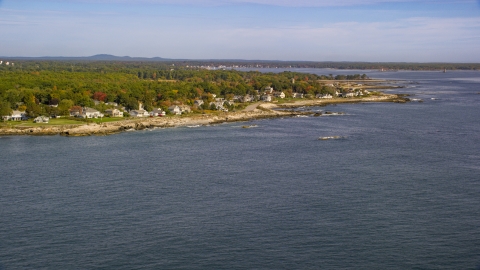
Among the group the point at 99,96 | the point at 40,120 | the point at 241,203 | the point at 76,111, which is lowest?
the point at 241,203

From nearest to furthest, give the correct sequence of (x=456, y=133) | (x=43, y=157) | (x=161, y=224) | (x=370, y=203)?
1. (x=161, y=224)
2. (x=370, y=203)
3. (x=43, y=157)
4. (x=456, y=133)

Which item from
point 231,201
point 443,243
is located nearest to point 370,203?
point 443,243

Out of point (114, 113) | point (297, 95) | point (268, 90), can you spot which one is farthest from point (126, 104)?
point (297, 95)

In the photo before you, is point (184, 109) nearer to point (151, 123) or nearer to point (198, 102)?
point (198, 102)

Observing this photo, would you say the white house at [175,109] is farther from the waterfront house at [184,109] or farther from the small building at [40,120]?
the small building at [40,120]

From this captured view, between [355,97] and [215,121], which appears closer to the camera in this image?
[215,121]

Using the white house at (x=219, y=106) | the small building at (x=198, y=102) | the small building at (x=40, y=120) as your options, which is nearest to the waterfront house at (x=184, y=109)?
the small building at (x=198, y=102)

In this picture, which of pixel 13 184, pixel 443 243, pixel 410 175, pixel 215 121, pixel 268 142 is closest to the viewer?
pixel 443 243

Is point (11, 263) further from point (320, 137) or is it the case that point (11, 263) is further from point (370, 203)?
point (320, 137)
